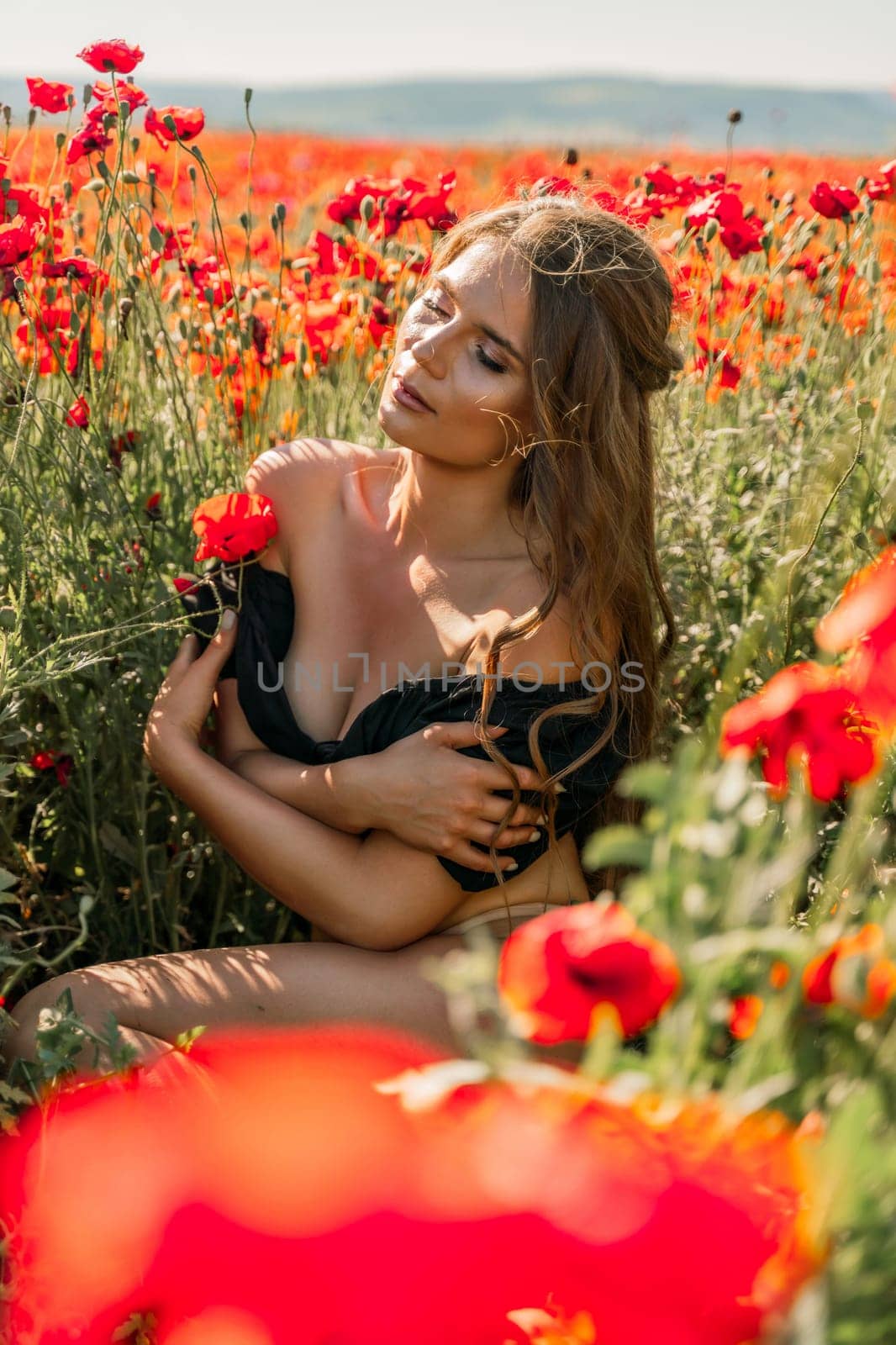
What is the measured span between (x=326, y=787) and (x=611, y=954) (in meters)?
1.03

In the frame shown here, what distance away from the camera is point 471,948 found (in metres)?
1.56

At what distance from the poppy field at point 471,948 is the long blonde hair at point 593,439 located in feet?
0.65

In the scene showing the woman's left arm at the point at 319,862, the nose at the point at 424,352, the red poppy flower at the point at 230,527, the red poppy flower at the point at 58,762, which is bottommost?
the red poppy flower at the point at 58,762

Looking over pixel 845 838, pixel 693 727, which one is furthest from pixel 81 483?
pixel 845 838

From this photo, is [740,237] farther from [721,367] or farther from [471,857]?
[471,857]

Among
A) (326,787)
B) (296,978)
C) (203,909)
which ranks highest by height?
(326,787)

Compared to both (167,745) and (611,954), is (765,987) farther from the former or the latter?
(167,745)

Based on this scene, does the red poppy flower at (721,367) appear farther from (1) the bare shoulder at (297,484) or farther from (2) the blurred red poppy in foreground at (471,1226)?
(2) the blurred red poppy in foreground at (471,1226)

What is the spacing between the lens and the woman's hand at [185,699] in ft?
5.32

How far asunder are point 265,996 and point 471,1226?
3.44 feet

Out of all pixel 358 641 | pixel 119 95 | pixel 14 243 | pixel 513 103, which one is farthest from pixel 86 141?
pixel 513 103

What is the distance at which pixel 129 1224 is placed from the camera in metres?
0.52

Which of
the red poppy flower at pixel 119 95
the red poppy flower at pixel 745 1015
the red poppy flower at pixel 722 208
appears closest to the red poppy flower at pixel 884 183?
the red poppy flower at pixel 722 208

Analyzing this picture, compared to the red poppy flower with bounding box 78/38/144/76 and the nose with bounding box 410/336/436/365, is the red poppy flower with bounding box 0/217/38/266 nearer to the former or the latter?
the red poppy flower with bounding box 78/38/144/76
